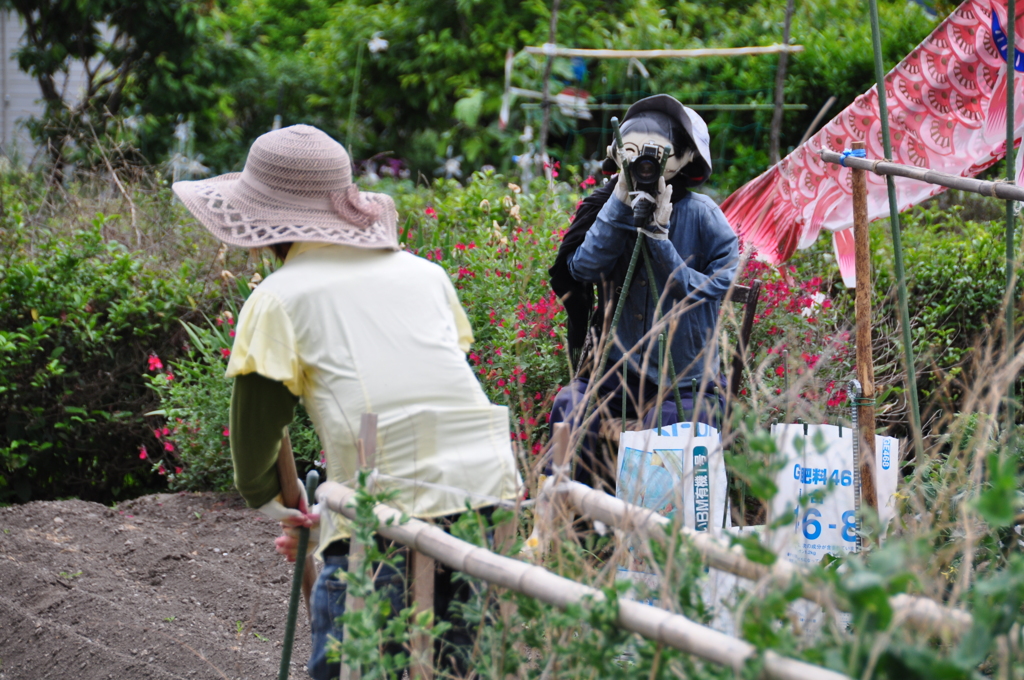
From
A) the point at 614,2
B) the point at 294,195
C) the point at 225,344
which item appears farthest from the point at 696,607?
the point at 614,2

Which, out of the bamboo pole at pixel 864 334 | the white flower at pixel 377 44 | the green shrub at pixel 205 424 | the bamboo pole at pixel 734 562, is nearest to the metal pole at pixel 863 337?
the bamboo pole at pixel 864 334

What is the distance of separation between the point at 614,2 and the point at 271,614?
→ 29.4 feet

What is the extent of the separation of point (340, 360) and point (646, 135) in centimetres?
147

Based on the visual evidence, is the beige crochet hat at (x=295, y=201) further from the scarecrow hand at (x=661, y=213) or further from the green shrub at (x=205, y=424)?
the green shrub at (x=205, y=424)

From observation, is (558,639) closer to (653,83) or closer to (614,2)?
(653,83)

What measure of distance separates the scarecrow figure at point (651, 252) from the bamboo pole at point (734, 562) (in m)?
1.06

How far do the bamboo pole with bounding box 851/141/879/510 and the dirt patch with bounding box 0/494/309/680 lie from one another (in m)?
1.74

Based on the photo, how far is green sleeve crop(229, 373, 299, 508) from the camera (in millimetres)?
1611

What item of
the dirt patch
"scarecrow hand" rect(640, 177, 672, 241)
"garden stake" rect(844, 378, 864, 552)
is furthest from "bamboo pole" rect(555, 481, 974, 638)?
the dirt patch

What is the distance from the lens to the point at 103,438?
4.68 m

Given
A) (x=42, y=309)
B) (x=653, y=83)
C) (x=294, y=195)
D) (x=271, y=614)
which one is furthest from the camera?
(x=653, y=83)

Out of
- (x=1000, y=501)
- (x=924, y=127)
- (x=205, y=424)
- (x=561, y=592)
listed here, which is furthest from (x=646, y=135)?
(x=205, y=424)

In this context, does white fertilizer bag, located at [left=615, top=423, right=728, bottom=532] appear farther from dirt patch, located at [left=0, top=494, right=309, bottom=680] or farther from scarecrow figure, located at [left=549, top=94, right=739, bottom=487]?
dirt patch, located at [left=0, top=494, right=309, bottom=680]

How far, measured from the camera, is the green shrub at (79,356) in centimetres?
438
